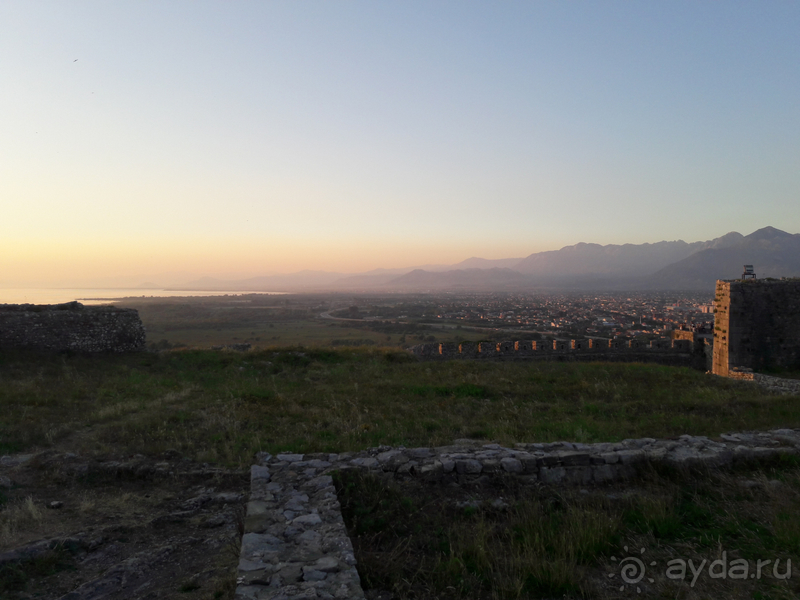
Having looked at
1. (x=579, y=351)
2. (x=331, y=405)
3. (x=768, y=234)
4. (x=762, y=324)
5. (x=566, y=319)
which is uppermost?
(x=768, y=234)

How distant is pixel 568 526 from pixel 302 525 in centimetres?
290

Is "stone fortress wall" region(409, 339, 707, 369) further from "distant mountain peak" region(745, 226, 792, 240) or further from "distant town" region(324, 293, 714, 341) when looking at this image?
"distant mountain peak" region(745, 226, 792, 240)

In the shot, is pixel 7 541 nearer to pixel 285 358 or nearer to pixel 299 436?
pixel 299 436

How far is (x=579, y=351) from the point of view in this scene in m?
21.8

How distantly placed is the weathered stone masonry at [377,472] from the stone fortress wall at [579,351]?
13524 mm

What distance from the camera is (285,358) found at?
1866 centimetres

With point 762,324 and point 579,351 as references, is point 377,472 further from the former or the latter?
point 579,351

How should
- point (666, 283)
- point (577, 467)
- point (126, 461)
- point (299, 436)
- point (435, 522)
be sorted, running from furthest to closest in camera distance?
1. point (666, 283)
2. point (299, 436)
3. point (126, 461)
4. point (577, 467)
5. point (435, 522)

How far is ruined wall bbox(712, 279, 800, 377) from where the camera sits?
653 inches

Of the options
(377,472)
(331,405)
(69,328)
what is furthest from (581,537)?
(69,328)

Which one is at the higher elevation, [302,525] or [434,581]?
[302,525]

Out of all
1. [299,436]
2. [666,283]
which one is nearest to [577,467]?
[299,436]

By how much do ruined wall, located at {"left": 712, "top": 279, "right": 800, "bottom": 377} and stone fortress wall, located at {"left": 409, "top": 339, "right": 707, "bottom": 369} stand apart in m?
4.77

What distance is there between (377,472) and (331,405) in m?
5.32
